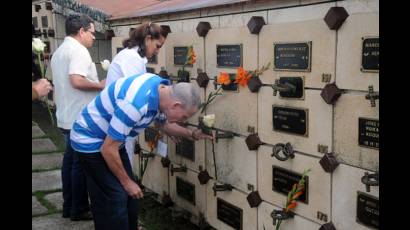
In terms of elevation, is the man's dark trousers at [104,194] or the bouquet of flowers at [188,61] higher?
the bouquet of flowers at [188,61]

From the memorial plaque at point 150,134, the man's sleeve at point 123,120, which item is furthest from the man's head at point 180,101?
the memorial plaque at point 150,134

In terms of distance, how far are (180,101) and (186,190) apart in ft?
5.46

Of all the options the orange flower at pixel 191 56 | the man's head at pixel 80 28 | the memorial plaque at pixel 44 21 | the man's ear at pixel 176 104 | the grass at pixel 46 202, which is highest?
the memorial plaque at pixel 44 21

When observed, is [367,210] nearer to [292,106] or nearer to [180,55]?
[292,106]

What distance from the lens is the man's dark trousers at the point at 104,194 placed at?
2.98 meters

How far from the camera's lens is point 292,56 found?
2854 mm

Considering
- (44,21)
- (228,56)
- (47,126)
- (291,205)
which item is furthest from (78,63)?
(44,21)

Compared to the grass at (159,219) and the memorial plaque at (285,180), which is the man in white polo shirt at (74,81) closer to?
the grass at (159,219)

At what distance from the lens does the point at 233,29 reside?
11.1 ft

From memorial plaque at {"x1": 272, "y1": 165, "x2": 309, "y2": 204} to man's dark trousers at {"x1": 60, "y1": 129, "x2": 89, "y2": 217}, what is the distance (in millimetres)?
1748

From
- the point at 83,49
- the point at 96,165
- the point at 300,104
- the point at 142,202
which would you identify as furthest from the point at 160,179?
the point at 300,104

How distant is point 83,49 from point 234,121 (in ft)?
4.77

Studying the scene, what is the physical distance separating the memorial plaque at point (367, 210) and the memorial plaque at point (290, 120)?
507mm

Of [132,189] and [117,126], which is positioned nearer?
[117,126]
